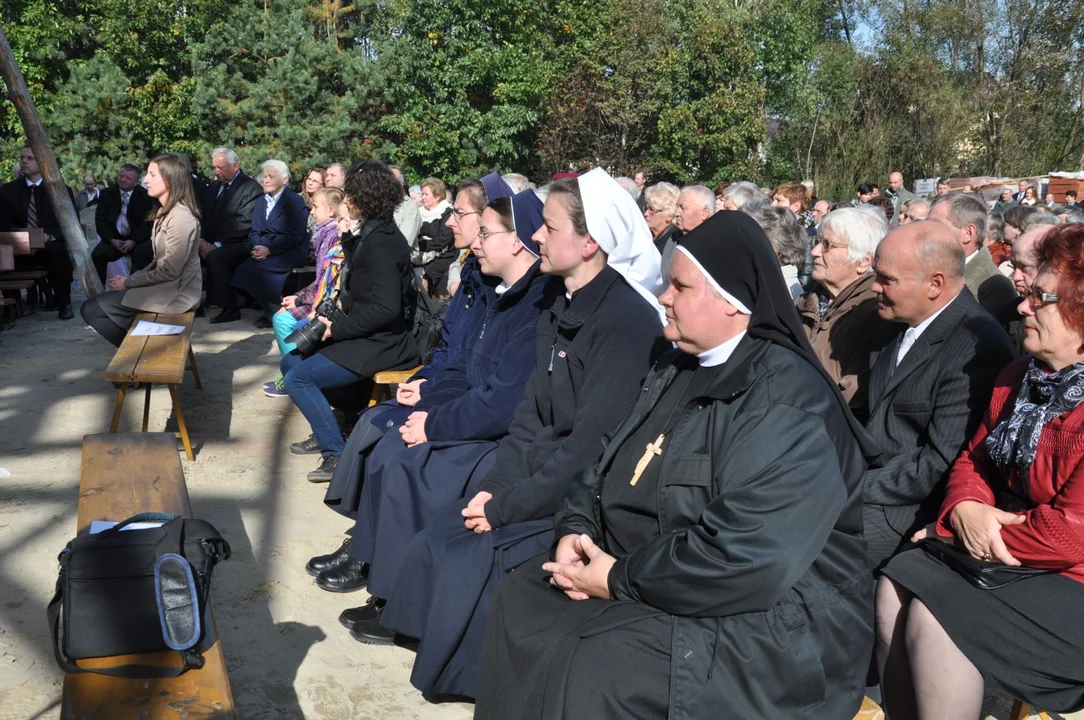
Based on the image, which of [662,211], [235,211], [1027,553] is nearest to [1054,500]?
[1027,553]

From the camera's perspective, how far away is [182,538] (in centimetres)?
280

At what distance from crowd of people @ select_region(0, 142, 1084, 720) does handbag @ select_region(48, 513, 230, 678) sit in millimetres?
→ 835

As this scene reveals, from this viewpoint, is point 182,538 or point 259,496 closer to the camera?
point 182,538

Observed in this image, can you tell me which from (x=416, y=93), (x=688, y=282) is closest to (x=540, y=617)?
(x=688, y=282)

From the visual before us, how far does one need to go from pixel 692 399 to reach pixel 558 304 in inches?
49.5

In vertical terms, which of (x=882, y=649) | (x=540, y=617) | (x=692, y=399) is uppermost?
(x=692, y=399)

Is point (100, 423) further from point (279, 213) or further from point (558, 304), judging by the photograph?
point (558, 304)

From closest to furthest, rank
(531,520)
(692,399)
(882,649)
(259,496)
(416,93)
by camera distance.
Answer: (692,399), (882,649), (531,520), (259,496), (416,93)

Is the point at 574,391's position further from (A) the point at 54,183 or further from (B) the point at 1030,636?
(A) the point at 54,183

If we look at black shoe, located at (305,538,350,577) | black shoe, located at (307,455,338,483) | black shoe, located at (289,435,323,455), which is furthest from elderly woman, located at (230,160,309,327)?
black shoe, located at (305,538,350,577)

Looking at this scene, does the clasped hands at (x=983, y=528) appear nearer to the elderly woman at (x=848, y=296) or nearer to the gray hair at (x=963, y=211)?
the elderly woman at (x=848, y=296)

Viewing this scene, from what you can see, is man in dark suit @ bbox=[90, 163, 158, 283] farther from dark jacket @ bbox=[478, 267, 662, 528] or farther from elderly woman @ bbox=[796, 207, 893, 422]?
elderly woman @ bbox=[796, 207, 893, 422]

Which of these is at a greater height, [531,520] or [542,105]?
[542,105]

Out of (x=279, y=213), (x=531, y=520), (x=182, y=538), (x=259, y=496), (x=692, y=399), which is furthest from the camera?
(x=279, y=213)
